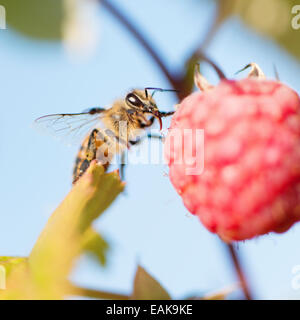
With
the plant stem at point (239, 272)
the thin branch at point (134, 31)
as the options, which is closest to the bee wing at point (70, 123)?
the thin branch at point (134, 31)

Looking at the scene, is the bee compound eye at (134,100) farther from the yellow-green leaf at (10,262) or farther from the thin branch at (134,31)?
the yellow-green leaf at (10,262)

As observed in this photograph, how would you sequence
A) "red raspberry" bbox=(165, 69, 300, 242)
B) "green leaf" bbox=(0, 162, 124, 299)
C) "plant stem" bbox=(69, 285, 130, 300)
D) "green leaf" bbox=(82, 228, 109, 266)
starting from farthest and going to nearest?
"green leaf" bbox=(82, 228, 109, 266) → "plant stem" bbox=(69, 285, 130, 300) → "green leaf" bbox=(0, 162, 124, 299) → "red raspberry" bbox=(165, 69, 300, 242)

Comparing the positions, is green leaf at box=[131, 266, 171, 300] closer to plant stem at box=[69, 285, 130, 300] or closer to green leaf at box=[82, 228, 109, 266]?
plant stem at box=[69, 285, 130, 300]

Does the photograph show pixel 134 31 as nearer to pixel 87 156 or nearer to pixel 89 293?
pixel 87 156

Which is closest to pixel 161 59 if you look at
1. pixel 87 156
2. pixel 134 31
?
pixel 134 31

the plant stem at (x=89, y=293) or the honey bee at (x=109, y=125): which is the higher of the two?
the honey bee at (x=109, y=125)

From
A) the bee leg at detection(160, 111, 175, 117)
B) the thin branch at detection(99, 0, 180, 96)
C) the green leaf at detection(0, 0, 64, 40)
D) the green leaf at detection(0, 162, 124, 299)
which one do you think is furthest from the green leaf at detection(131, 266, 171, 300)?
the green leaf at detection(0, 0, 64, 40)
